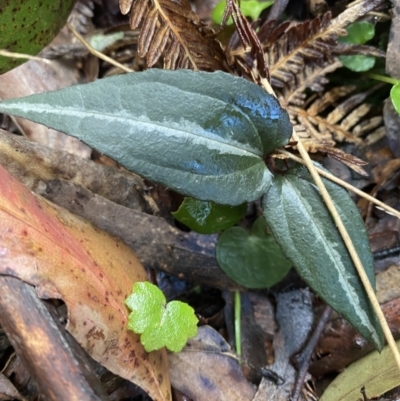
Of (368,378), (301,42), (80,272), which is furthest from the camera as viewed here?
(301,42)

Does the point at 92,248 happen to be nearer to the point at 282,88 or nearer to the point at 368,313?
the point at 368,313

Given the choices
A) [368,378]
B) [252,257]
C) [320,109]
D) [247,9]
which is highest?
[247,9]

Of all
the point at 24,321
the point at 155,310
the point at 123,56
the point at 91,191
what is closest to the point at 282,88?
the point at 123,56

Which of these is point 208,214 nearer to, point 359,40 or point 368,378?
point 368,378

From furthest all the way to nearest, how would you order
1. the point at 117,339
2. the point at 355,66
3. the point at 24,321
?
the point at 355,66
the point at 117,339
the point at 24,321

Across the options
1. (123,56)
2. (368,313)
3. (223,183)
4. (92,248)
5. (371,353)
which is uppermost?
(123,56)

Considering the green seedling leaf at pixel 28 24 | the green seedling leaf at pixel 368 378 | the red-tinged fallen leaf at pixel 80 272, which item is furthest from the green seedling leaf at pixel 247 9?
the green seedling leaf at pixel 368 378

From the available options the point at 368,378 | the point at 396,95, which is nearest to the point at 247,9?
the point at 396,95
